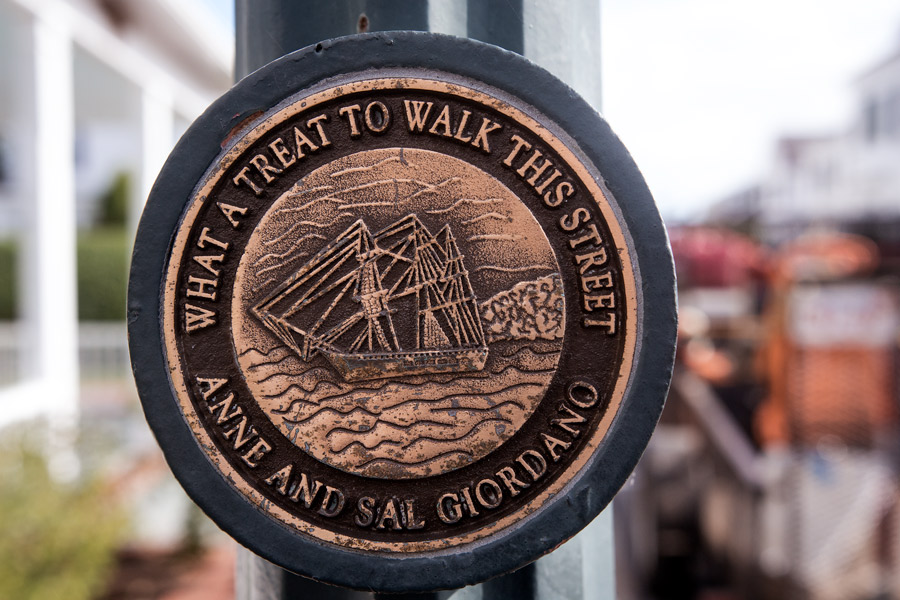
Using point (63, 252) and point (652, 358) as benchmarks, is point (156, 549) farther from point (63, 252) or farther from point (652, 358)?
point (652, 358)

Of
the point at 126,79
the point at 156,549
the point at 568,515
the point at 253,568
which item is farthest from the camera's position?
the point at 126,79

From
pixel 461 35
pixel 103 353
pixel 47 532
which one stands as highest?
pixel 461 35

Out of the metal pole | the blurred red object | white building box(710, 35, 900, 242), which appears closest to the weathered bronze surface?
the metal pole

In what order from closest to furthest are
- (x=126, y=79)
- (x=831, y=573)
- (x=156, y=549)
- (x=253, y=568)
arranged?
(x=253, y=568)
(x=831, y=573)
(x=156, y=549)
(x=126, y=79)

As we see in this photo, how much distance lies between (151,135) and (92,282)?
960 cm

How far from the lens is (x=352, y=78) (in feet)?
4.18

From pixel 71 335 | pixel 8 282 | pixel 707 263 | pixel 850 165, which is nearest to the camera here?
pixel 71 335

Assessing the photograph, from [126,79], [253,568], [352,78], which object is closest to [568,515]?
[253,568]

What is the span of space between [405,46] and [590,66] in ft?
1.46

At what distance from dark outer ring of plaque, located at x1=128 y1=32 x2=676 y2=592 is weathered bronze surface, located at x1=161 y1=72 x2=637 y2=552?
2 centimetres

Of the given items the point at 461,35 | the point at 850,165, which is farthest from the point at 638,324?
the point at 850,165

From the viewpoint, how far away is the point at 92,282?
53.9 feet

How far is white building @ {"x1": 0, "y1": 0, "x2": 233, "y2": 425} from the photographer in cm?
575

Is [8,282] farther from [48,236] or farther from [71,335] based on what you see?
[48,236]
